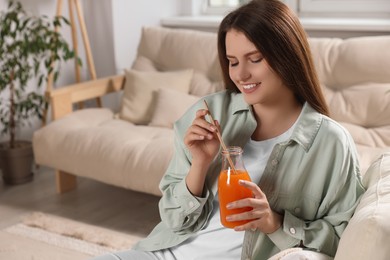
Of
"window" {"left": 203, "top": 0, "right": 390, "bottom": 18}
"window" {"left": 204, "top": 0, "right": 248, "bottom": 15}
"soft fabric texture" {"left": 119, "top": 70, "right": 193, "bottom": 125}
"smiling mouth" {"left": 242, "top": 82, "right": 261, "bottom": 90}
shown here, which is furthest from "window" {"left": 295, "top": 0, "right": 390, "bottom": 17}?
"smiling mouth" {"left": 242, "top": 82, "right": 261, "bottom": 90}

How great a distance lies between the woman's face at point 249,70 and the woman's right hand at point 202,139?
0.34 feet

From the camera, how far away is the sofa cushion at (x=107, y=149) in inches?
117

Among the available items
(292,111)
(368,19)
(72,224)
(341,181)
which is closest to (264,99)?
(292,111)

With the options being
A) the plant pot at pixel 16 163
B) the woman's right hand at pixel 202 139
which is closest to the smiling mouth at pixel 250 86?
the woman's right hand at pixel 202 139

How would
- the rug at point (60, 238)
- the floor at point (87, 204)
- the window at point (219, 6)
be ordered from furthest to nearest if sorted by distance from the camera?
the window at point (219, 6), the floor at point (87, 204), the rug at point (60, 238)

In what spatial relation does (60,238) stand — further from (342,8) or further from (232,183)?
(342,8)

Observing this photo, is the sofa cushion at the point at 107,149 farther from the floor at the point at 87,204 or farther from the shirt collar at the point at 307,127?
the shirt collar at the point at 307,127

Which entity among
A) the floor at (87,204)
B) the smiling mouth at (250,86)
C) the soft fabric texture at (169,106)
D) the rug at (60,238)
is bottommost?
the floor at (87,204)

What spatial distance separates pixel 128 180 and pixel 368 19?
179 centimetres

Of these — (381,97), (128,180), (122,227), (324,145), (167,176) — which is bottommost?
(122,227)

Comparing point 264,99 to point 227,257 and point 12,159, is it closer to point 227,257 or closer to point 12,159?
point 227,257

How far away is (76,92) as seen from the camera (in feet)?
11.7

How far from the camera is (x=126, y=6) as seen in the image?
13.7 feet

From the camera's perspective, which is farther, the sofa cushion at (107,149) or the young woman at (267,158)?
the sofa cushion at (107,149)
